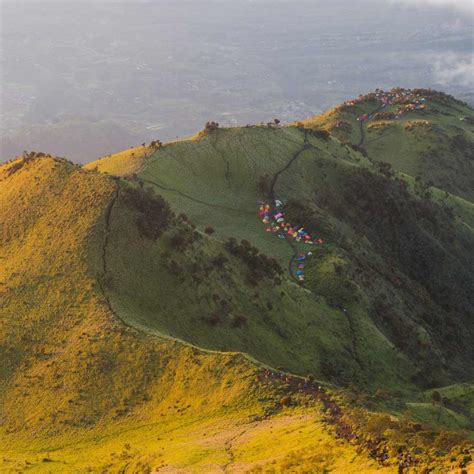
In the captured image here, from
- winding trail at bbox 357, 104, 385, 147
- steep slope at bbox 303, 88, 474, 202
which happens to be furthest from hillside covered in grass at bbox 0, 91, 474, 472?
winding trail at bbox 357, 104, 385, 147

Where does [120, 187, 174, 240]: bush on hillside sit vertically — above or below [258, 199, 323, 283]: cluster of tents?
above

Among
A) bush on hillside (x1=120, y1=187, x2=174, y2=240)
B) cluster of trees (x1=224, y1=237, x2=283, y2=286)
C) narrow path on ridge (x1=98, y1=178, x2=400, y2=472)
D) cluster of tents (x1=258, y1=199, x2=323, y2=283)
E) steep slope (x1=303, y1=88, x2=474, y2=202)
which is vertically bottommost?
narrow path on ridge (x1=98, y1=178, x2=400, y2=472)

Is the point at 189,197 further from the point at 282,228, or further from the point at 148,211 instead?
the point at 148,211

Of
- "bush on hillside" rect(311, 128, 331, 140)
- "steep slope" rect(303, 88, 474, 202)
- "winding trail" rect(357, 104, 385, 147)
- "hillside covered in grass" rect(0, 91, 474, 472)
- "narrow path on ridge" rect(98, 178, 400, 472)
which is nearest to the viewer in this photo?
"narrow path on ridge" rect(98, 178, 400, 472)

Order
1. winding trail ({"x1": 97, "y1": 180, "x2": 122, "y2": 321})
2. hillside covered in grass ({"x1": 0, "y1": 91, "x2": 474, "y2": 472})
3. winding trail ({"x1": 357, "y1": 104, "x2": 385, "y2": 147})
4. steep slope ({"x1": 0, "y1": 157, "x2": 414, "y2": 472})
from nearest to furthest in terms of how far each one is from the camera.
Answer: steep slope ({"x1": 0, "y1": 157, "x2": 414, "y2": 472}) < hillside covered in grass ({"x1": 0, "y1": 91, "x2": 474, "y2": 472}) < winding trail ({"x1": 97, "y1": 180, "x2": 122, "y2": 321}) < winding trail ({"x1": 357, "y1": 104, "x2": 385, "y2": 147})

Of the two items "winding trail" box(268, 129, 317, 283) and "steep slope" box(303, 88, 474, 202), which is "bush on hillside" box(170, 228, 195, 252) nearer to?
"winding trail" box(268, 129, 317, 283)

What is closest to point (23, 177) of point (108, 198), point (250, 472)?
point (108, 198)

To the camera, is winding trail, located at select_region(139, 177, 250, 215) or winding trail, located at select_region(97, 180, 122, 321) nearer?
winding trail, located at select_region(97, 180, 122, 321)

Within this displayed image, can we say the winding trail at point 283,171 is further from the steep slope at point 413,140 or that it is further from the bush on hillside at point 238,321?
the steep slope at point 413,140
